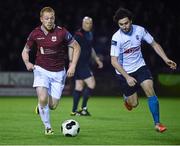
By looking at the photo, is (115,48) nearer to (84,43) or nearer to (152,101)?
(152,101)

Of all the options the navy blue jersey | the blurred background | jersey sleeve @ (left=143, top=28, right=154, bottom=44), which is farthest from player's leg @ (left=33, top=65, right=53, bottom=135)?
the blurred background

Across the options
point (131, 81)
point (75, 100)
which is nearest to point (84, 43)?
point (75, 100)

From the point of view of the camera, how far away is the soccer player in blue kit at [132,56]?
30.6 ft

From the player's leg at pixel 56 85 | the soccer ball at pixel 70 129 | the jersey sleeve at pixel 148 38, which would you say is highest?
the jersey sleeve at pixel 148 38

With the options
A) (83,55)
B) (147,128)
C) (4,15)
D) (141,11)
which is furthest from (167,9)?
(147,128)

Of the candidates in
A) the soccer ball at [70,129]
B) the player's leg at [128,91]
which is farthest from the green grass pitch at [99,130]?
the player's leg at [128,91]

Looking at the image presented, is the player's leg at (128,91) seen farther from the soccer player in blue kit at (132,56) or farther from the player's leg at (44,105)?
the player's leg at (44,105)

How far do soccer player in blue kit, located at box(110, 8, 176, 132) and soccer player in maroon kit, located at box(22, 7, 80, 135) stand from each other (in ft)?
2.48

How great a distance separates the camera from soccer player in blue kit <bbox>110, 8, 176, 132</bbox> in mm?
9328

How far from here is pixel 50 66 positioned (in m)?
9.32

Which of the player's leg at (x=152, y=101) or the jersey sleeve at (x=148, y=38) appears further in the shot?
the jersey sleeve at (x=148, y=38)

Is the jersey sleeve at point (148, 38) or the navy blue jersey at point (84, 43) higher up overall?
the jersey sleeve at point (148, 38)

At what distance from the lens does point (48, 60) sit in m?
9.30

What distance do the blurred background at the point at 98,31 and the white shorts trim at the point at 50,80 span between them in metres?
12.8
